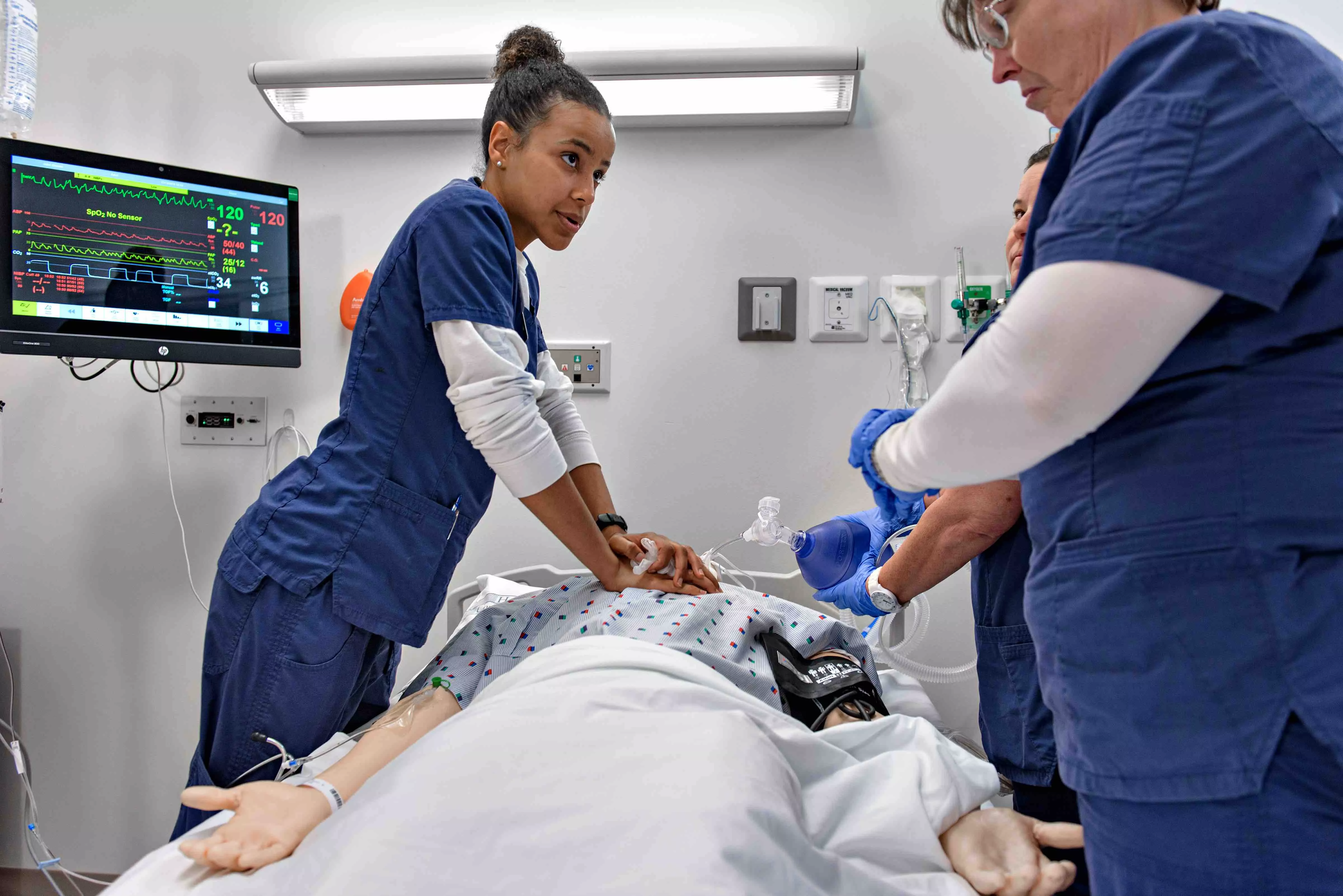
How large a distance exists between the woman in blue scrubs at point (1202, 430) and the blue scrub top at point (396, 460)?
844mm

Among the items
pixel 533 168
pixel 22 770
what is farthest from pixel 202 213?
pixel 22 770

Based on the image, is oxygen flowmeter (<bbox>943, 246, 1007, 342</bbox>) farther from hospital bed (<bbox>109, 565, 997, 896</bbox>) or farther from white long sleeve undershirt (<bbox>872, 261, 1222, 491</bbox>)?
white long sleeve undershirt (<bbox>872, 261, 1222, 491</bbox>)

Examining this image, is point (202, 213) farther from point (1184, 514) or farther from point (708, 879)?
point (1184, 514)

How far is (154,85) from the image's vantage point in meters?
2.08

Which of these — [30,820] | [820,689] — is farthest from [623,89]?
[30,820]

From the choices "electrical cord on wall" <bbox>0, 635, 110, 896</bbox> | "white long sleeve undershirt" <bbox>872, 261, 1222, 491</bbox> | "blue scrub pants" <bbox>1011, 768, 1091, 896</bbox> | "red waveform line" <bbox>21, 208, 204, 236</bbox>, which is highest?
"red waveform line" <bbox>21, 208, 204, 236</bbox>

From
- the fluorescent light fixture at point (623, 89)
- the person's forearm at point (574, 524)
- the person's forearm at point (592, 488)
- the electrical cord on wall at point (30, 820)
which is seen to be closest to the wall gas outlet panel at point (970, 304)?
the fluorescent light fixture at point (623, 89)

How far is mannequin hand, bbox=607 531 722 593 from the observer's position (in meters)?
1.46

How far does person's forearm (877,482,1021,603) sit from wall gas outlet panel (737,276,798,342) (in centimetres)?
76

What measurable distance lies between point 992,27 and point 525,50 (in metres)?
0.95

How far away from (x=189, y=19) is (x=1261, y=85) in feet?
7.70

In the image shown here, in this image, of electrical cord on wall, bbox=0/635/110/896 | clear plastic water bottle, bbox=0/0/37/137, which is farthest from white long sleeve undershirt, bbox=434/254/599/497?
electrical cord on wall, bbox=0/635/110/896

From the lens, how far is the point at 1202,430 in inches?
24.1

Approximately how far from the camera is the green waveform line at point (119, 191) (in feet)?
5.57
